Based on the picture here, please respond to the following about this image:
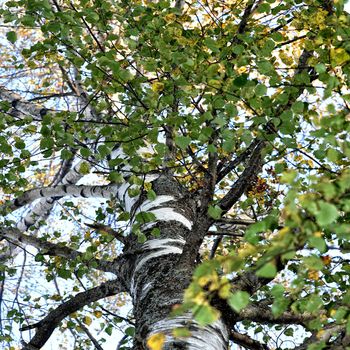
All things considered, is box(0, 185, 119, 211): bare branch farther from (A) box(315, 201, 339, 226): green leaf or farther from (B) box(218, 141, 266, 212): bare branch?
(A) box(315, 201, 339, 226): green leaf

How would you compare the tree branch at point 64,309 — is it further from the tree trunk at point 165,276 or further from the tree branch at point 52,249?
the tree trunk at point 165,276

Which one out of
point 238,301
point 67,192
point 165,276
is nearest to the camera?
point 238,301

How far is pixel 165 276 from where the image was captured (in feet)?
10.1

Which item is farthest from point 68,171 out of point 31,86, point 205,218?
point 205,218

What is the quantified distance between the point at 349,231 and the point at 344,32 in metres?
1.43

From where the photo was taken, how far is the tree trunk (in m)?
2.56

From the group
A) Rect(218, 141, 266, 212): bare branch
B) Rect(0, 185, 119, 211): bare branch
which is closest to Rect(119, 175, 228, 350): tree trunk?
Rect(218, 141, 266, 212): bare branch

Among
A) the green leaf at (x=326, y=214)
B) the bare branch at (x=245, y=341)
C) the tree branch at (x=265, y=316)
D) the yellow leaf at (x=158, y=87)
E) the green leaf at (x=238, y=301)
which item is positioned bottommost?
the green leaf at (x=238, y=301)

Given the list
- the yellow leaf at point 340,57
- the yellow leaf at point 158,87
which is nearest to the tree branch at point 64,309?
the yellow leaf at point 158,87

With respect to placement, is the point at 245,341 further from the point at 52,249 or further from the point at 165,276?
the point at 52,249

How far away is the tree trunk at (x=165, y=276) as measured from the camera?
2.56m

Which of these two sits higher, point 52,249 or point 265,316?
point 52,249

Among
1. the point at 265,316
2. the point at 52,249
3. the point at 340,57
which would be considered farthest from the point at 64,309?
the point at 340,57

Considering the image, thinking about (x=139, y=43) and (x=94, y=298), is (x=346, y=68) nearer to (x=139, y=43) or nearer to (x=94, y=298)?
(x=139, y=43)
